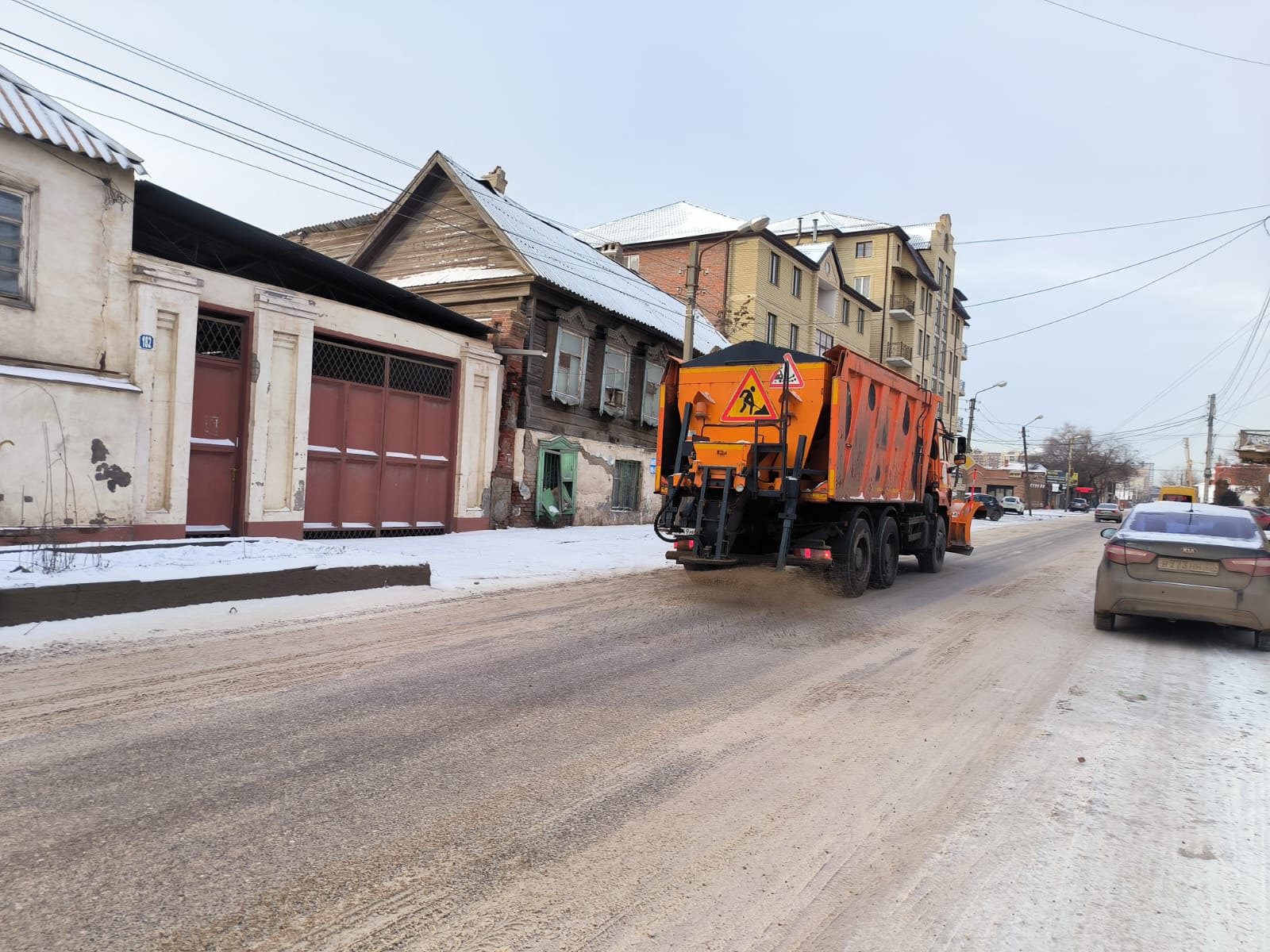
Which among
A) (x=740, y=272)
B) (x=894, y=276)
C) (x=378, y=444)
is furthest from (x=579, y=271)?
(x=894, y=276)

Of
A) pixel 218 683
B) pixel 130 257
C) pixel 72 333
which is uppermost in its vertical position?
pixel 130 257

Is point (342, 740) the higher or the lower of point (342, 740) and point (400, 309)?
→ the lower

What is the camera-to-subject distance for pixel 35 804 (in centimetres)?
346

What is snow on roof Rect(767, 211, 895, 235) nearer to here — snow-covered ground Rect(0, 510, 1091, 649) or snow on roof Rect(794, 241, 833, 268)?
snow on roof Rect(794, 241, 833, 268)

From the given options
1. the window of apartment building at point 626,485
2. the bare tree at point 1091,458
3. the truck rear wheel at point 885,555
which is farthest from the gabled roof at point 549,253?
the bare tree at point 1091,458

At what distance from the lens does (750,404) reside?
1015 centimetres

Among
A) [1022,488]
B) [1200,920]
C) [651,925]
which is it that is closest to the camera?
[651,925]

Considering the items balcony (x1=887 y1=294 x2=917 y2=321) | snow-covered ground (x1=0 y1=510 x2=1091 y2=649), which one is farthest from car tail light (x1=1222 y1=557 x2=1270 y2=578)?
balcony (x1=887 y1=294 x2=917 y2=321)

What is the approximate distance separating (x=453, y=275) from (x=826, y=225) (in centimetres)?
3972

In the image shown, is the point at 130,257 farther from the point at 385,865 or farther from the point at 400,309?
the point at 385,865

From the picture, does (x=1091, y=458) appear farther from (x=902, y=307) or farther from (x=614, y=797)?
(x=614, y=797)

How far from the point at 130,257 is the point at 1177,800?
1235cm

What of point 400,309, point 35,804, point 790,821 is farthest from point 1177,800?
point 400,309

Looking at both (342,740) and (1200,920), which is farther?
(342,740)
